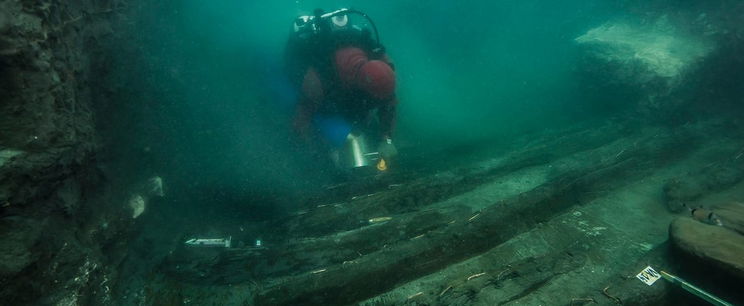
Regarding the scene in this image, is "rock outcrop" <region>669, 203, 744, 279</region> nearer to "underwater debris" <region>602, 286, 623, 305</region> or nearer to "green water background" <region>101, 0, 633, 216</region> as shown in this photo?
"underwater debris" <region>602, 286, 623, 305</region>

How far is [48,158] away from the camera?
2318 millimetres

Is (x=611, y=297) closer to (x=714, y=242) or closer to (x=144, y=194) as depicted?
(x=714, y=242)

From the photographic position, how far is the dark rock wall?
204cm

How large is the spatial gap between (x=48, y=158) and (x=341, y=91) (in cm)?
370

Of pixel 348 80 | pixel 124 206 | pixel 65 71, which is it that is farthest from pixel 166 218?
pixel 348 80

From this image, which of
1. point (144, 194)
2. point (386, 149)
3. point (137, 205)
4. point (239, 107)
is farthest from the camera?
point (239, 107)

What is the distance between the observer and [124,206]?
3924mm

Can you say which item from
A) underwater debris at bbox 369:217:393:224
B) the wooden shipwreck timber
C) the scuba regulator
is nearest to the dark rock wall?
the wooden shipwreck timber

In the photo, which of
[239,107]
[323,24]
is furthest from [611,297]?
[239,107]

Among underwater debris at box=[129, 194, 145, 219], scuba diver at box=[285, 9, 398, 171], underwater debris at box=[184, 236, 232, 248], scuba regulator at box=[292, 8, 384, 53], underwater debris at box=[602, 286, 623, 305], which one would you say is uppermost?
scuba regulator at box=[292, 8, 384, 53]

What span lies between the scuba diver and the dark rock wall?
297 centimetres

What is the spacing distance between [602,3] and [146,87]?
59.6ft

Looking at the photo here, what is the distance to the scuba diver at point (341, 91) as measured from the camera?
5141mm

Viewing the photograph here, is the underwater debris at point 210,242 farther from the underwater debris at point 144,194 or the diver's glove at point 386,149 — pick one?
the diver's glove at point 386,149
